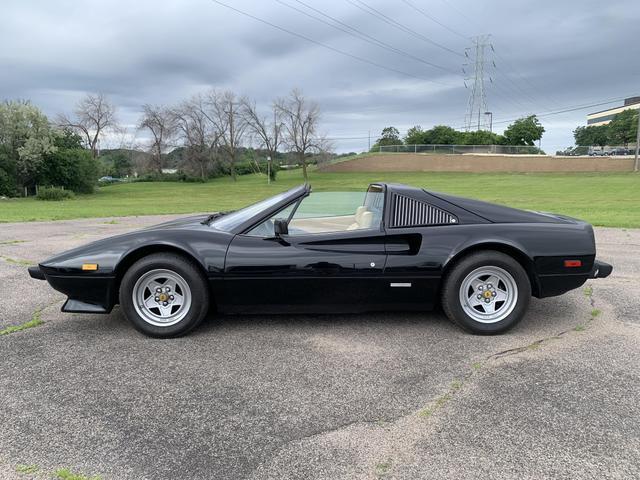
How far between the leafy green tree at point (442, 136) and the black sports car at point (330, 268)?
7675cm

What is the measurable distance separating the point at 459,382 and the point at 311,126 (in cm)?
6616


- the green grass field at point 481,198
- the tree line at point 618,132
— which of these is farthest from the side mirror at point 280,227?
the tree line at point 618,132

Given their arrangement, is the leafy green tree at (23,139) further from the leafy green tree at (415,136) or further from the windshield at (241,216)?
the leafy green tree at (415,136)

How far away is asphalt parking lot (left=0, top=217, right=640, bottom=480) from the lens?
2102mm

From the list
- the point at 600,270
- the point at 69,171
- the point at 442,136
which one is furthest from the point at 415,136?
the point at 600,270

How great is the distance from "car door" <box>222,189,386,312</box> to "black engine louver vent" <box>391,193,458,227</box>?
22cm

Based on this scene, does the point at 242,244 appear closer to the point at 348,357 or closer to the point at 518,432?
the point at 348,357

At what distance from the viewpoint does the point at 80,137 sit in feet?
197

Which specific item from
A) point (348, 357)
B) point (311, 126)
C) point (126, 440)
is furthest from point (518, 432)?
point (311, 126)

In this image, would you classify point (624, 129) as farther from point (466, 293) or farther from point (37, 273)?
point (37, 273)

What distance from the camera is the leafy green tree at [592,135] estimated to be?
99.8 meters

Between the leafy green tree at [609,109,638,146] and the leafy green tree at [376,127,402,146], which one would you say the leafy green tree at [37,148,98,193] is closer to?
the leafy green tree at [376,127,402,146]

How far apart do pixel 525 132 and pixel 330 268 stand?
82132 millimetres

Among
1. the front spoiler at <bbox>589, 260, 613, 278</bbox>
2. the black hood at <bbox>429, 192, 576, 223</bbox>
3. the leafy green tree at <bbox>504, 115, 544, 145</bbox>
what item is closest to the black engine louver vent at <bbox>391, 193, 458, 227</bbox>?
the black hood at <bbox>429, 192, 576, 223</bbox>
